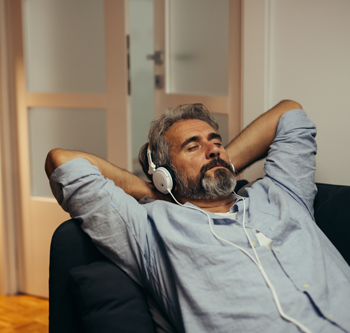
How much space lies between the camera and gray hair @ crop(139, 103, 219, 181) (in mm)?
1511

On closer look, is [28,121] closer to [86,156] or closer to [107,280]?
[86,156]

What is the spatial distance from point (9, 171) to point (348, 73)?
1.99 metres

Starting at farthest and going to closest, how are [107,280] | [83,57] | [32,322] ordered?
[83,57], [32,322], [107,280]

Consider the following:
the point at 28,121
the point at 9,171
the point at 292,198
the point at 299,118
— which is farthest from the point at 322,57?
the point at 9,171

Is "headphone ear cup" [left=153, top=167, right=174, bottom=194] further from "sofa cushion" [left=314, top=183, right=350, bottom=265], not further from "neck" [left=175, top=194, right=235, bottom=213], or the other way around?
"sofa cushion" [left=314, top=183, right=350, bottom=265]

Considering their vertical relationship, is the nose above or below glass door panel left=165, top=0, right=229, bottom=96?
below

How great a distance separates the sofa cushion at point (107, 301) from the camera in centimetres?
111

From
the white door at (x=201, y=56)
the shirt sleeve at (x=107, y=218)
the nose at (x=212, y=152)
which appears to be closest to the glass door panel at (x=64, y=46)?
the white door at (x=201, y=56)

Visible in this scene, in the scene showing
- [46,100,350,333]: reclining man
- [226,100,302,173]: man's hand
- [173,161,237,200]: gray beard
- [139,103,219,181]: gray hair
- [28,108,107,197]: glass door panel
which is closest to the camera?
[46,100,350,333]: reclining man

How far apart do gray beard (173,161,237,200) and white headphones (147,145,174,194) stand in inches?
1.9

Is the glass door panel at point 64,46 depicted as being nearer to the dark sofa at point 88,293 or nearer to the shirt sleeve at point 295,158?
the shirt sleeve at point 295,158

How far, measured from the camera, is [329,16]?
1.71 meters

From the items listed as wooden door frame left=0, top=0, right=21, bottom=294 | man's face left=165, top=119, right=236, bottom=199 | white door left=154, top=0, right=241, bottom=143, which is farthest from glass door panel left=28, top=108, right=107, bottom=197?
man's face left=165, top=119, right=236, bottom=199

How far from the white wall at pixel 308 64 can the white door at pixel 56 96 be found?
0.78 metres
